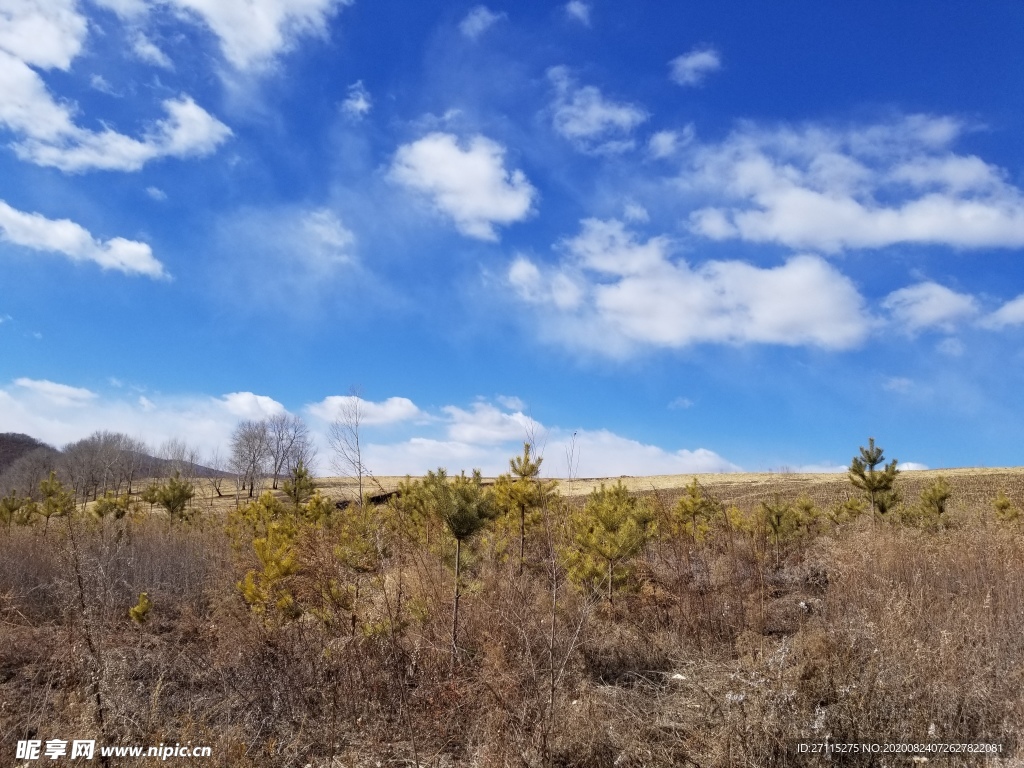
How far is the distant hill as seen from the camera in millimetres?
95375

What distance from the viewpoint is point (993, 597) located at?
6867mm

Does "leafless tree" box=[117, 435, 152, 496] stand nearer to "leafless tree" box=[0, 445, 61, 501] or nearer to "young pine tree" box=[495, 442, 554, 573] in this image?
"leafless tree" box=[0, 445, 61, 501]

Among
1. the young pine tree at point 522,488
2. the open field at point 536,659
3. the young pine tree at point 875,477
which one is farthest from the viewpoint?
the young pine tree at point 875,477

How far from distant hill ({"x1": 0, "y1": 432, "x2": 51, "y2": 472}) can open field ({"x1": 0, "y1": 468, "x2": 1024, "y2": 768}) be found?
11082cm

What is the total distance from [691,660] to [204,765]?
468 centimetres

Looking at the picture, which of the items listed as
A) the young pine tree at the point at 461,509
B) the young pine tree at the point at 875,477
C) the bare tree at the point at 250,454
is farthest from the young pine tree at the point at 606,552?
the bare tree at the point at 250,454

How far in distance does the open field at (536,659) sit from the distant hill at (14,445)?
364ft

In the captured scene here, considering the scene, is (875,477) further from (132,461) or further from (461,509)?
(132,461)

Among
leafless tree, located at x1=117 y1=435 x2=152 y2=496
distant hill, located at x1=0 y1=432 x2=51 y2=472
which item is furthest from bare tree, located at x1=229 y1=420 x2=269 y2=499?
distant hill, located at x1=0 y1=432 x2=51 y2=472

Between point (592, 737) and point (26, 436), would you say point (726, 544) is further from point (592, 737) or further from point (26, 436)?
point (26, 436)

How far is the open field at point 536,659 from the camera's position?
14.5 ft

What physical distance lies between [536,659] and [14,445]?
417ft

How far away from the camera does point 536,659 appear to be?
19.8 feet

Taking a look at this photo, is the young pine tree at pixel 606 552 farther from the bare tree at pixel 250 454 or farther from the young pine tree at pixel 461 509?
the bare tree at pixel 250 454
